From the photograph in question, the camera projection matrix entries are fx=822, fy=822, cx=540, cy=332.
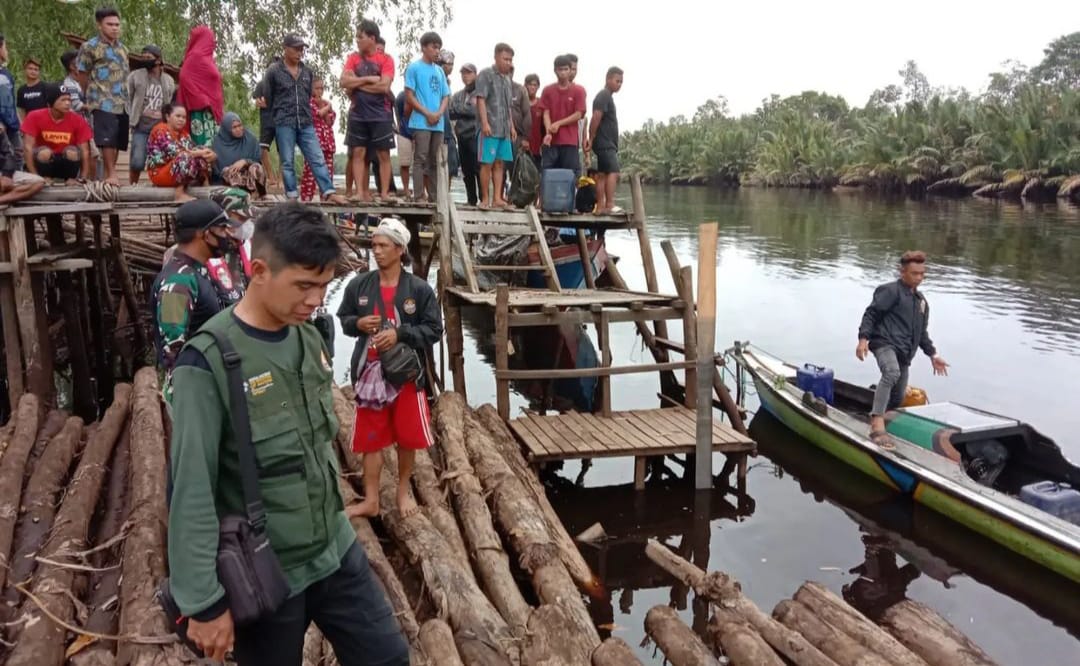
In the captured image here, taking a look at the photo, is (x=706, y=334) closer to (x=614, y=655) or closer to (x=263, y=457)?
(x=614, y=655)

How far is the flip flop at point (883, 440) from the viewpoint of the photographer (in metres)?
8.91

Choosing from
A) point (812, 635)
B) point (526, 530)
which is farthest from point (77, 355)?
point (812, 635)

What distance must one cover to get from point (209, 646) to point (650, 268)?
9531 millimetres

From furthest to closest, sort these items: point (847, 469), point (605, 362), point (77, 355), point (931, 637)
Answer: point (77, 355), point (847, 469), point (605, 362), point (931, 637)

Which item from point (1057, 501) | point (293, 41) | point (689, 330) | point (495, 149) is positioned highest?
point (293, 41)

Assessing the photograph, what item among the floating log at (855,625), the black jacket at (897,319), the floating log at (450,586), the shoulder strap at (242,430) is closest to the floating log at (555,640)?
the floating log at (450,586)

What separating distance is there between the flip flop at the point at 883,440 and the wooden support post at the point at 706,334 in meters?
1.97

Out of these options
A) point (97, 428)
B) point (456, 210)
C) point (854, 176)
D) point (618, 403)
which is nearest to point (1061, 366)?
point (618, 403)

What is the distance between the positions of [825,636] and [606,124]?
8633 millimetres

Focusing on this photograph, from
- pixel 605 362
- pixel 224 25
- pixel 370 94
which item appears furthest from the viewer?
pixel 224 25

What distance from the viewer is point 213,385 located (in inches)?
91.0

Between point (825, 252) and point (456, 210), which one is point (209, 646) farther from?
point (825, 252)

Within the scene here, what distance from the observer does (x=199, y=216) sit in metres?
3.82

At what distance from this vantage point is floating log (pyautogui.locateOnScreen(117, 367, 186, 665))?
375cm
